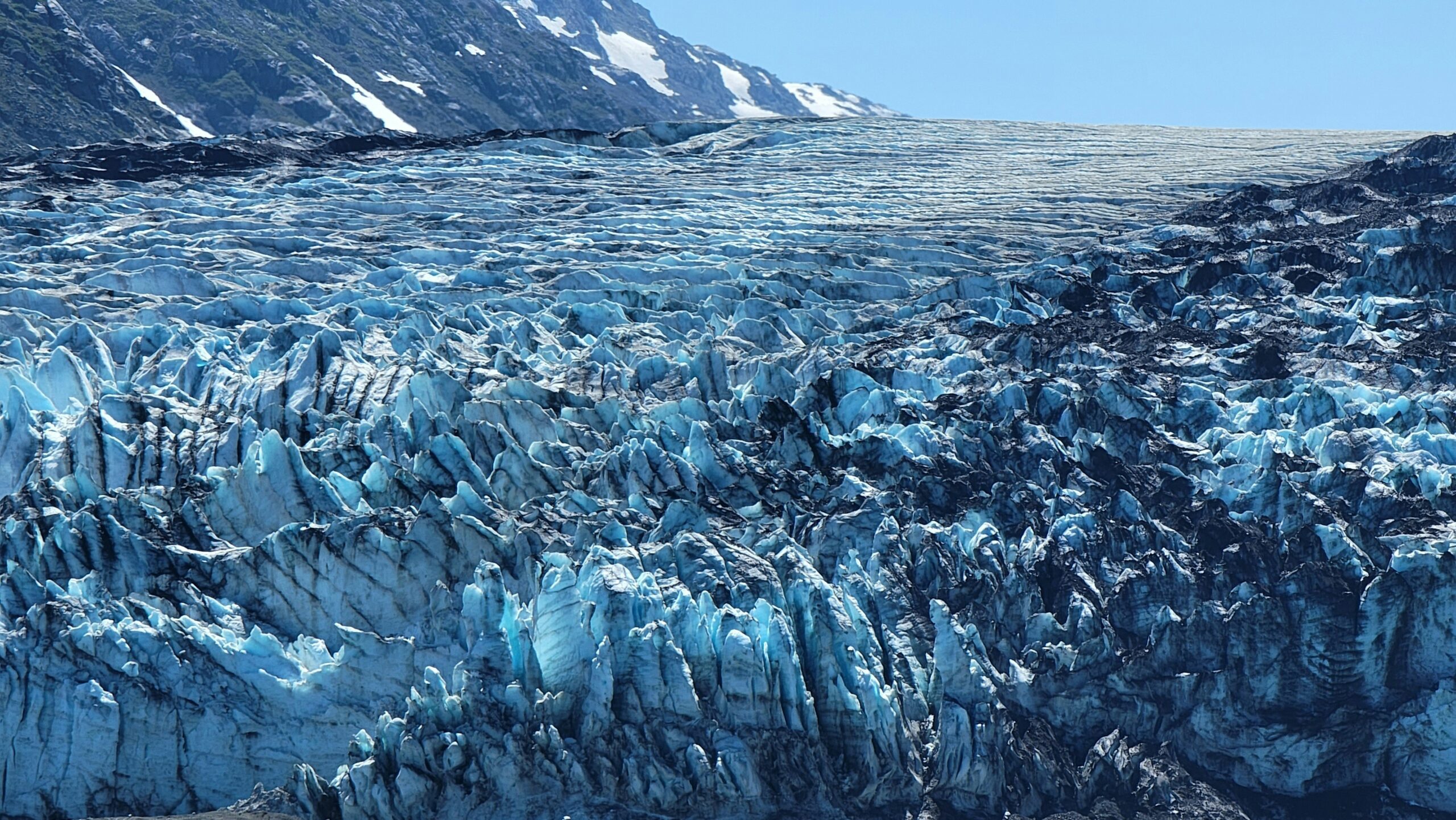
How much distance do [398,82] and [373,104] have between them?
9.05m

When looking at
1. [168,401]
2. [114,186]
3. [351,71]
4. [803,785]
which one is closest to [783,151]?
[114,186]

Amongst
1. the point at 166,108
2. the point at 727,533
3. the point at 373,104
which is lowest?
the point at 727,533

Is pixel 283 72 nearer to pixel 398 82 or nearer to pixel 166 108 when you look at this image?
pixel 398 82

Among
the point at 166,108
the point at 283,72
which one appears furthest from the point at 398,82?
the point at 166,108

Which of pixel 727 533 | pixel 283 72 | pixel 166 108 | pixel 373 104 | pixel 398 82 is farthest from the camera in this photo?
pixel 398 82

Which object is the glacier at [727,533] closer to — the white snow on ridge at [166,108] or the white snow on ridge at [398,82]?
the white snow on ridge at [166,108]

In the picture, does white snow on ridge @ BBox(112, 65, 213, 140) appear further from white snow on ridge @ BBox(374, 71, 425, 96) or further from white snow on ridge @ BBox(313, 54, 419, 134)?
white snow on ridge @ BBox(374, 71, 425, 96)

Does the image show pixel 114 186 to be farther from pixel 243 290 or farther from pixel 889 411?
pixel 889 411

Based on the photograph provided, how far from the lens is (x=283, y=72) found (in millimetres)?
144875

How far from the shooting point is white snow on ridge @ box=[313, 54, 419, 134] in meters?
144

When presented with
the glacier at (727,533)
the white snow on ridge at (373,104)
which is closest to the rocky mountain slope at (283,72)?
the white snow on ridge at (373,104)

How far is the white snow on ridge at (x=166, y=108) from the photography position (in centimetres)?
13212

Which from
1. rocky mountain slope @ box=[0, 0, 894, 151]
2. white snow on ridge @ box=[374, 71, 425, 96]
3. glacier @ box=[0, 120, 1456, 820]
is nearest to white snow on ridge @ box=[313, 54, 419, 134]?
rocky mountain slope @ box=[0, 0, 894, 151]

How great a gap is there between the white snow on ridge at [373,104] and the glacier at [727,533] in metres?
96.8
